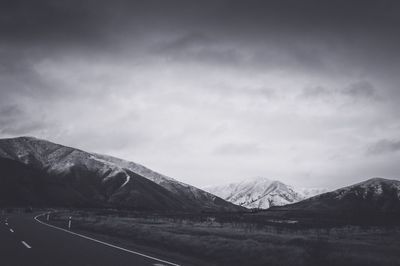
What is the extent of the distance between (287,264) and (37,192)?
19163 cm

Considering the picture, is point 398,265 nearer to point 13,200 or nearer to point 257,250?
point 257,250

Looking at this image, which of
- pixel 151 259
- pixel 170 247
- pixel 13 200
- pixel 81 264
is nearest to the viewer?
pixel 81 264

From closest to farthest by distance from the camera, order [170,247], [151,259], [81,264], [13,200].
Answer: [81,264]
[151,259]
[170,247]
[13,200]

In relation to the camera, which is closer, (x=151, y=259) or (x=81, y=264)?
(x=81, y=264)

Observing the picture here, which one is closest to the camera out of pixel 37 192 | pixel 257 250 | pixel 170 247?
pixel 257 250

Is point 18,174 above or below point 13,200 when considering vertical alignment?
above

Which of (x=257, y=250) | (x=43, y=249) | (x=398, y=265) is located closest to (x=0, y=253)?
(x=43, y=249)

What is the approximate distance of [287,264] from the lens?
54.5 feet

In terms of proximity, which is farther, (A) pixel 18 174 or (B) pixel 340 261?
(A) pixel 18 174

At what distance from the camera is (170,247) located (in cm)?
2170

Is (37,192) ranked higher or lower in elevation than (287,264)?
higher

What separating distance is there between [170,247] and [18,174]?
19830 centimetres

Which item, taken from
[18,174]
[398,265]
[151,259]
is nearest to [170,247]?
[151,259]

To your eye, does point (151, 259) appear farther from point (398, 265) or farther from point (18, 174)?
point (18, 174)
